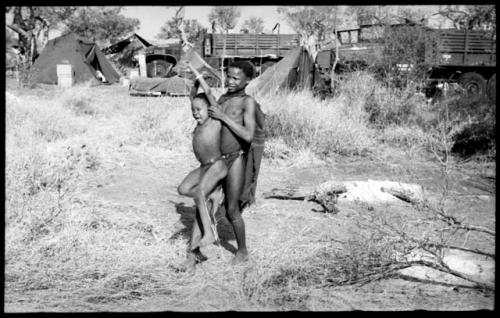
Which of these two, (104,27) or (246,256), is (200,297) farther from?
(104,27)

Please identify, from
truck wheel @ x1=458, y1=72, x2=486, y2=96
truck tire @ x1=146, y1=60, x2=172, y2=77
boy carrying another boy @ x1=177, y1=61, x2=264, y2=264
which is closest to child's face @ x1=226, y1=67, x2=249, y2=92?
boy carrying another boy @ x1=177, y1=61, x2=264, y2=264

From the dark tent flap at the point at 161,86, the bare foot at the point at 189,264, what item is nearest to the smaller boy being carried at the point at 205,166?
the bare foot at the point at 189,264

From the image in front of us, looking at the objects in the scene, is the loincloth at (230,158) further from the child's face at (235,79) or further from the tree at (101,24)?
the tree at (101,24)

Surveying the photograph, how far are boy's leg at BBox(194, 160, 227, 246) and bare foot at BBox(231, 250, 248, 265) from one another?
338mm

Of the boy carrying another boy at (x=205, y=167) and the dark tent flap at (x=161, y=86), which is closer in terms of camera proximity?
the boy carrying another boy at (x=205, y=167)

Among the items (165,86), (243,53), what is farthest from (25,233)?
(243,53)

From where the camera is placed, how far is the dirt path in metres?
3.43

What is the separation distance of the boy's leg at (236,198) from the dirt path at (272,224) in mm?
151

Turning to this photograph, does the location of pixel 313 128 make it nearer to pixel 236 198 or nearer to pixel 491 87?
pixel 236 198

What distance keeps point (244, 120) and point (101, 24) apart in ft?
125

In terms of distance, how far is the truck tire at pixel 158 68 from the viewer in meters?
24.0

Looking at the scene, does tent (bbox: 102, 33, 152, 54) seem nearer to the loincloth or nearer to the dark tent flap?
the dark tent flap

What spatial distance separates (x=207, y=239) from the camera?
3.86 metres

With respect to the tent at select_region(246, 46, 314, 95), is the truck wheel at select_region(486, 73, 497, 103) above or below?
below
